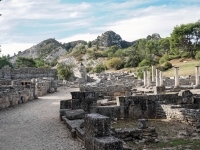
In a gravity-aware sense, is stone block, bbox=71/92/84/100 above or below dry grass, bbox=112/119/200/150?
above

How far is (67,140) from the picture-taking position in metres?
9.61

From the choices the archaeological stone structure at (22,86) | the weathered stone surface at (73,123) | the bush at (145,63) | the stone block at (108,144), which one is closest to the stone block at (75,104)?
the weathered stone surface at (73,123)

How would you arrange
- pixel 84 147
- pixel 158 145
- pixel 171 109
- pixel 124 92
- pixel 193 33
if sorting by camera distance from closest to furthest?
pixel 84 147 < pixel 158 145 < pixel 171 109 < pixel 124 92 < pixel 193 33

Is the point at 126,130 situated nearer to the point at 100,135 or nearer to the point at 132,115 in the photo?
the point at 100,135

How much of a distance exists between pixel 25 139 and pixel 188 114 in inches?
281

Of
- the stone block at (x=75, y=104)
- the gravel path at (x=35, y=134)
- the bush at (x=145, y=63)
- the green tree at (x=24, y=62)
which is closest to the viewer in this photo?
the gravel path at (x=35, y=134)

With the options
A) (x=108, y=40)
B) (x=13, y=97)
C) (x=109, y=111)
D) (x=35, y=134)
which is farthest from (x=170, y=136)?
(x=108, y=40)

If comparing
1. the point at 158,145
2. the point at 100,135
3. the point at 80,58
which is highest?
the point at 80,58

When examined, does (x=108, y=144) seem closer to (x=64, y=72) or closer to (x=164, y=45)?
(x=64, y=72)

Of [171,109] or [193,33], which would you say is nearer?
[171,109]

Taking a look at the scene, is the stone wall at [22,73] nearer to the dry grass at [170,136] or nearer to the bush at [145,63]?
the bush at [145,63]

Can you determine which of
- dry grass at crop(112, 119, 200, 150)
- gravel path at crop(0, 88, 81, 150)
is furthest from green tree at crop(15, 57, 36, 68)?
dry grass at crop(112, 119, 200, 150)

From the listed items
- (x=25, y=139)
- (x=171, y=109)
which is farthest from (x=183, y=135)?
(x=25, y=139)

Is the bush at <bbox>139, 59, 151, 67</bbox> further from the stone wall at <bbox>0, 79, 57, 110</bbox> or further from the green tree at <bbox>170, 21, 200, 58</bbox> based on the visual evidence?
the stone wall at <bbox>0, 79, 57, 110</bbox>
